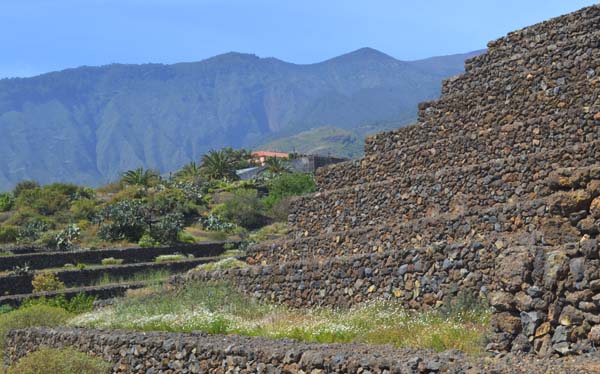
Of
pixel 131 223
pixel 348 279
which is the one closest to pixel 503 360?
pixel 348 279

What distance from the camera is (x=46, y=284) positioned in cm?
3077

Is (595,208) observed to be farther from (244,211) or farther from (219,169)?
(219,169)

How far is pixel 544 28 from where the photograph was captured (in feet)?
62.6

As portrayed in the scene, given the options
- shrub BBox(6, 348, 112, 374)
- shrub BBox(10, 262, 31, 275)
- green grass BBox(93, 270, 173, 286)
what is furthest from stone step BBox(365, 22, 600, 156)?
shrub BBox(10, 262, 31, 275)

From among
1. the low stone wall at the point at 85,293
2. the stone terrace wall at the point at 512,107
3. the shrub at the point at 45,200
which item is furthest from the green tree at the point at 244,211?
the stone terrace wall at the point at 512,107

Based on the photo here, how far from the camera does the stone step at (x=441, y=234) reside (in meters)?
10.0

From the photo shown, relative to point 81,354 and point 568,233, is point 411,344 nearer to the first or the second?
point 568,233

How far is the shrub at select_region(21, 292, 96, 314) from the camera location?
2398 cm

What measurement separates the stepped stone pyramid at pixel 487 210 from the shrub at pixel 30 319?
480cm

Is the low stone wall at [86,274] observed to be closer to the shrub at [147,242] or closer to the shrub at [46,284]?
the shrub at [46,284]

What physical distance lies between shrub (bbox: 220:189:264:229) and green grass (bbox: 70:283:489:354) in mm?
35441

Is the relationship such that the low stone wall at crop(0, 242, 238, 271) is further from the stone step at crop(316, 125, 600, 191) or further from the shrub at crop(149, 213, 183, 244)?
the stone step at crop(316, 125, 600, 191)

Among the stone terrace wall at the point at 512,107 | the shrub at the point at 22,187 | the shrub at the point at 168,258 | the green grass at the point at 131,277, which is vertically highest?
the stone terrace wall at the point at 512,107

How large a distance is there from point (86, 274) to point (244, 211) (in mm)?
23327
